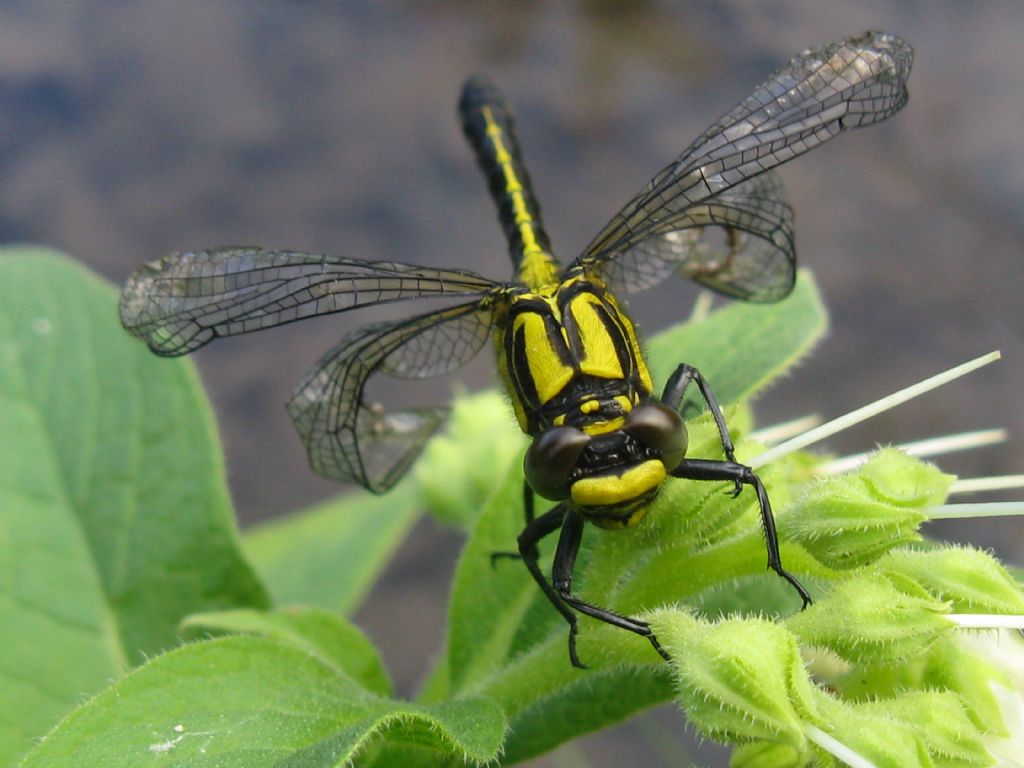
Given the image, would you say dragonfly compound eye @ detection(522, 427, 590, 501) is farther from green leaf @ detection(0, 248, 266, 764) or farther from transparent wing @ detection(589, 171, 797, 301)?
green leaf @ detection(0, 248, 266, 764)

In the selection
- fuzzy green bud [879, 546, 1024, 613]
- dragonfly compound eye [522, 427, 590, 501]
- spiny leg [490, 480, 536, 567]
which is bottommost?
fuzzy green bud [879, 546, 1024, 613]

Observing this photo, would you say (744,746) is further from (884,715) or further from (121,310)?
(121,310)

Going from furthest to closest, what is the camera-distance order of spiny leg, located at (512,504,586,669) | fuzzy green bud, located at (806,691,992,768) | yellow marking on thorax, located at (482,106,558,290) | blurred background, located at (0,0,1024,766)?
blurred background, located at (0,0,1024,766) → yellow marking on thorax, located at (482,106,558,290) → spiny leg, located at (512,504,586,669) → fuzzy green bud, located at (806,691,992,768)

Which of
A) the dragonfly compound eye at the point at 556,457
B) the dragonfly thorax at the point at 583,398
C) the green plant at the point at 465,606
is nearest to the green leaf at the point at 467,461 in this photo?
the green plant at the point at 465,606

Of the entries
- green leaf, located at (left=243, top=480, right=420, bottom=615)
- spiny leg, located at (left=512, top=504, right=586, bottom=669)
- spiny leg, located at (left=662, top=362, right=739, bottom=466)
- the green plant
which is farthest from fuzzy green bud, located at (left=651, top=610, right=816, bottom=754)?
green leaf, located at (left=243, top=480, right=420, bottom=615)

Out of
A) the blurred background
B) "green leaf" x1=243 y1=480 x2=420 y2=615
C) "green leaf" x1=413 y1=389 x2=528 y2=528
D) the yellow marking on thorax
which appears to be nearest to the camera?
the yellow marking on thorax

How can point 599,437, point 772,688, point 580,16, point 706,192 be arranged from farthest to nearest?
point 580,16
point 706,192
point 599,437
point 772,688

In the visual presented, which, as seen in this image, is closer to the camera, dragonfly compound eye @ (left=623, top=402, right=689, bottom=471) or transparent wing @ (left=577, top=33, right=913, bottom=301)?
dragonfly compound eye @ (left=623, top=402, right=689, bottom=471)

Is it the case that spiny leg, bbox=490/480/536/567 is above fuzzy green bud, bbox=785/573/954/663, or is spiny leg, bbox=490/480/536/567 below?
above

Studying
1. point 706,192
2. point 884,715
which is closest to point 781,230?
point 706,192
